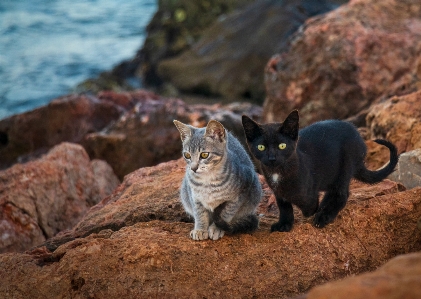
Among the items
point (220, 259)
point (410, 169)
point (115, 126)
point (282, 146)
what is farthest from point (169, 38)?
point (220, 259)

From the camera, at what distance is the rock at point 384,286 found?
9.09 feet

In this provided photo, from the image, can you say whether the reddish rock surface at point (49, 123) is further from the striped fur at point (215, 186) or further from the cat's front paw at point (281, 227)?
the cat's front paw at point (281, 227)

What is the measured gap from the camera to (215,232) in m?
4.90

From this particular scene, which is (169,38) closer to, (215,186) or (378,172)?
(378,172)

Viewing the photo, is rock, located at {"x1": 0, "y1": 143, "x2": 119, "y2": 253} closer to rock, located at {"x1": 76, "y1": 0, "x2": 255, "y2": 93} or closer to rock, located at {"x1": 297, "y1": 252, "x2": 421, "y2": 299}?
rock, located at {"x1": 297, "y1": 252, "x2": 421, "y2": 299}

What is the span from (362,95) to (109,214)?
16.8ft

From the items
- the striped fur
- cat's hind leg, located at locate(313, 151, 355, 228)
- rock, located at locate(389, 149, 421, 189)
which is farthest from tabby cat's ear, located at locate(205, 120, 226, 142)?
rock, located at locate(389, 149, 421, 189)

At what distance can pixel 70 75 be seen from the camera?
61.9ft

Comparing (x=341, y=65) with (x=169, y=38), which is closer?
(x=341, y=65)

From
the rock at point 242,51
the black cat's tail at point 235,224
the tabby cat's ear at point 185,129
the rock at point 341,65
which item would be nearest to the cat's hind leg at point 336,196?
the black cat's tail at point 235,224

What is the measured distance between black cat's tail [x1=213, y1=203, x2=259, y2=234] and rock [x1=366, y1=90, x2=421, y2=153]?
2.51 m

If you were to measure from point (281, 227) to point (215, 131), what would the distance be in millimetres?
982

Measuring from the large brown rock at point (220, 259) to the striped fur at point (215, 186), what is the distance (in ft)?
0.41

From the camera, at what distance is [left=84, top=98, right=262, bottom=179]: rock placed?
921 centimetres
